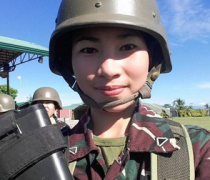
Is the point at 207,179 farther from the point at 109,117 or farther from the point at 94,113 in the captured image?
the point at 94,113

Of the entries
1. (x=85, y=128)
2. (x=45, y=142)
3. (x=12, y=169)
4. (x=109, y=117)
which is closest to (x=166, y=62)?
(x=109, y=117)

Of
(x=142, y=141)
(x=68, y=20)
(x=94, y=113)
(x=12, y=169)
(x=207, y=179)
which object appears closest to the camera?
(x=12, y=169)

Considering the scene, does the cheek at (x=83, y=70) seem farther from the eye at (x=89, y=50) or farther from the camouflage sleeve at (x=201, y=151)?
the camouflage sleeve at (x=201, y=151)

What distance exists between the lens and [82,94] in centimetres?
154

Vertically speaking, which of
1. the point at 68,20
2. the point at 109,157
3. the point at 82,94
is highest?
the point at 68,20

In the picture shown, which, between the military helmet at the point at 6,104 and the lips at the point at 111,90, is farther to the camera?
the military helmet at the point at 6,104

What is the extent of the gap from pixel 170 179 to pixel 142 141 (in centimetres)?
25

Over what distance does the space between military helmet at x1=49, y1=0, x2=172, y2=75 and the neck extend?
1.59ft

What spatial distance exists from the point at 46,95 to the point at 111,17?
213 inches

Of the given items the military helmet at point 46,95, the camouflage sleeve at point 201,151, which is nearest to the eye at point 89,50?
the camouflage sleeve at point 201,151

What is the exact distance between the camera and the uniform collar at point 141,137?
4.44 ft

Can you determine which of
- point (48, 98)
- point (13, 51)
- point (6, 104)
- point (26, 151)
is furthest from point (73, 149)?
point (13, 51)

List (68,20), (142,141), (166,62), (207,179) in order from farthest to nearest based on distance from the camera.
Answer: (166,62) → (68,20) → (142,141) → (207,179)

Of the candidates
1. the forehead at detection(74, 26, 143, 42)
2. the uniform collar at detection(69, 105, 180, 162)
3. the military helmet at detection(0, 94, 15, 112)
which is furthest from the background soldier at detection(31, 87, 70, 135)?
the forehead at detection(74, 26, 143, 42)
